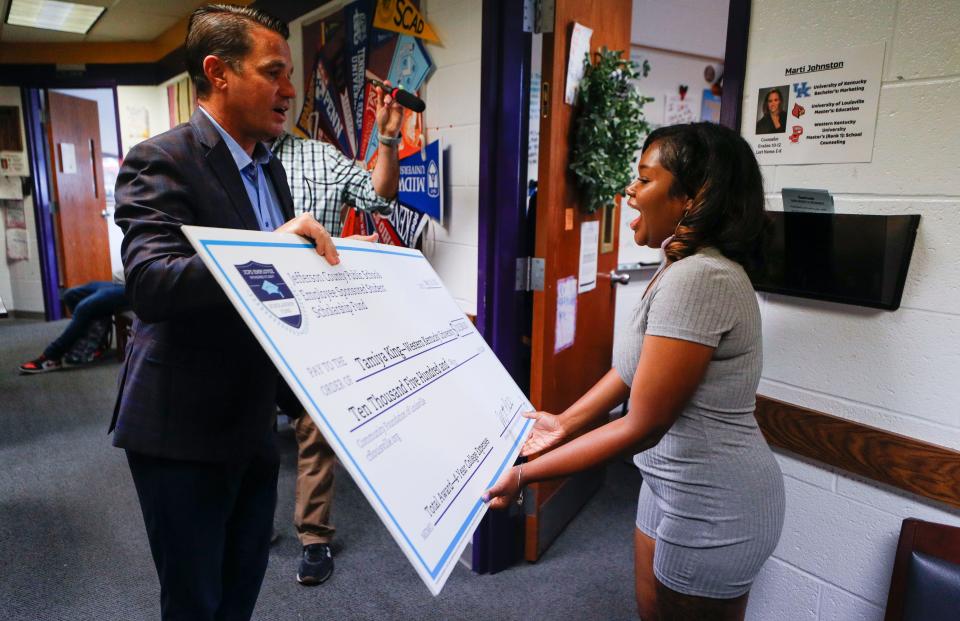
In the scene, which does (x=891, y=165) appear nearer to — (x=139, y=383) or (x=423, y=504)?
(x=423, y=504)

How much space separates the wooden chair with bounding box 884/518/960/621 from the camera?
44.0 inches

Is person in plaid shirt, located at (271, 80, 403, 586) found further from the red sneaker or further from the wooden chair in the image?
the red sneaker

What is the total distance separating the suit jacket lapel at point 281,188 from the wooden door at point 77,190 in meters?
5.75

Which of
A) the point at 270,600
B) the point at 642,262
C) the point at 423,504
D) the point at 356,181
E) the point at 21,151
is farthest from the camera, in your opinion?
the point at 21,151

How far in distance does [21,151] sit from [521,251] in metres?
5.97

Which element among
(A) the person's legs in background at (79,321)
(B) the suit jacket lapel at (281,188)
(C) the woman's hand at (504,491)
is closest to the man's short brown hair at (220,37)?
(B) the suit jacket lapel at (281,188)

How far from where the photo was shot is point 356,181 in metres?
2.12

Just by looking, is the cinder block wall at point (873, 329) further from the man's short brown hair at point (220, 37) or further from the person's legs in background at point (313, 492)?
the person's legs in background at point (313, 492)

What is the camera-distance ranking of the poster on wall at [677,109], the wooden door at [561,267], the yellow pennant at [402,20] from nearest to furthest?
1. the wooden door at [561,267]
2. the yellow pennant at [402,20]
3. the poster on wall at [677,109]

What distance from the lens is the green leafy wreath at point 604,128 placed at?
6.57 ft

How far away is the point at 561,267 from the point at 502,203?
34cm

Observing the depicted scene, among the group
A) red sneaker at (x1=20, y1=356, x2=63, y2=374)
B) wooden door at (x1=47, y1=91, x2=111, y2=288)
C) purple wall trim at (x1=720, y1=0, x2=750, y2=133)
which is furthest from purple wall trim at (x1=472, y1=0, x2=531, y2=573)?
wooden door at (x1=47, y1=91, x2=111, y2=288)

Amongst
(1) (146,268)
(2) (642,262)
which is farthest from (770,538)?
(2) (642,262)

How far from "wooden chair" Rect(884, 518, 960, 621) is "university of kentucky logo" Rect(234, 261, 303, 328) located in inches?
50.6
